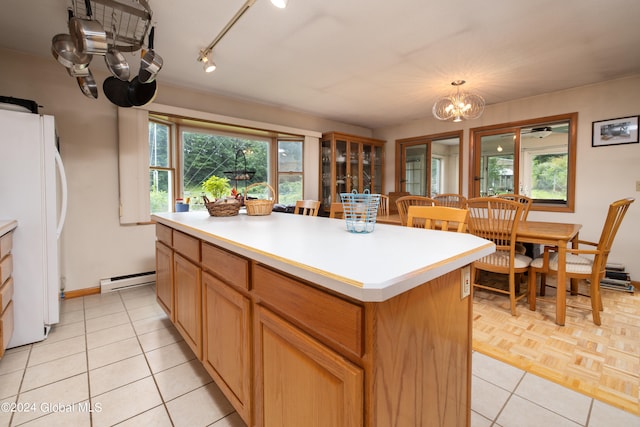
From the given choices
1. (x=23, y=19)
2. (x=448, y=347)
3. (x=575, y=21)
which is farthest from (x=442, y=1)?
(x=23, y=19)

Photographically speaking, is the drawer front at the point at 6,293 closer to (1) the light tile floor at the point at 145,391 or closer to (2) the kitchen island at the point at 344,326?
(1) the light tile floor at the point at 145,391

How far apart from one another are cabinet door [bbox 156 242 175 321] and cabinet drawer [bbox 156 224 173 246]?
0.13ft

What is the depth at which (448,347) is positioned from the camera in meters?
0.91

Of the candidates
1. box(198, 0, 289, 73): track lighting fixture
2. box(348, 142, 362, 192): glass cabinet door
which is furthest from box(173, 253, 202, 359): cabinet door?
box(348, 142, 362, 192): glass cabinet door

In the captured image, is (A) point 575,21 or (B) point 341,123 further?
(B) point 341,123

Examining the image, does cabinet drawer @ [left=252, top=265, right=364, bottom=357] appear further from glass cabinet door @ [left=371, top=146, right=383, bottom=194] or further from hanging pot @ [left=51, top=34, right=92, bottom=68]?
glass cabinet door @ [left=371, top=146, right=383, bottom=194]

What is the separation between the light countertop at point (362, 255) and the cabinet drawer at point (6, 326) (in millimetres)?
1475

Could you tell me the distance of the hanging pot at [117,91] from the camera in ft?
8.25

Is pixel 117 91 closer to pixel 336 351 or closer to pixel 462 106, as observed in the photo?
pixel 336 351

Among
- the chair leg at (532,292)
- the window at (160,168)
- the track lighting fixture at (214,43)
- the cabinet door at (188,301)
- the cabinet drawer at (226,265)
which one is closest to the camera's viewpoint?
the cabinet drawer at (226,265)

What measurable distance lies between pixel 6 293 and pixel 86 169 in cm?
157

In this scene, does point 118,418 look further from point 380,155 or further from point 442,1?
point 380,155

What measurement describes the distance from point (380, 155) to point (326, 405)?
5213 millimetres

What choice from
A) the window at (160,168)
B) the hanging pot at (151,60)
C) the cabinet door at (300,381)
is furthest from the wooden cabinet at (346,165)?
the cabinet door at (300,381)
